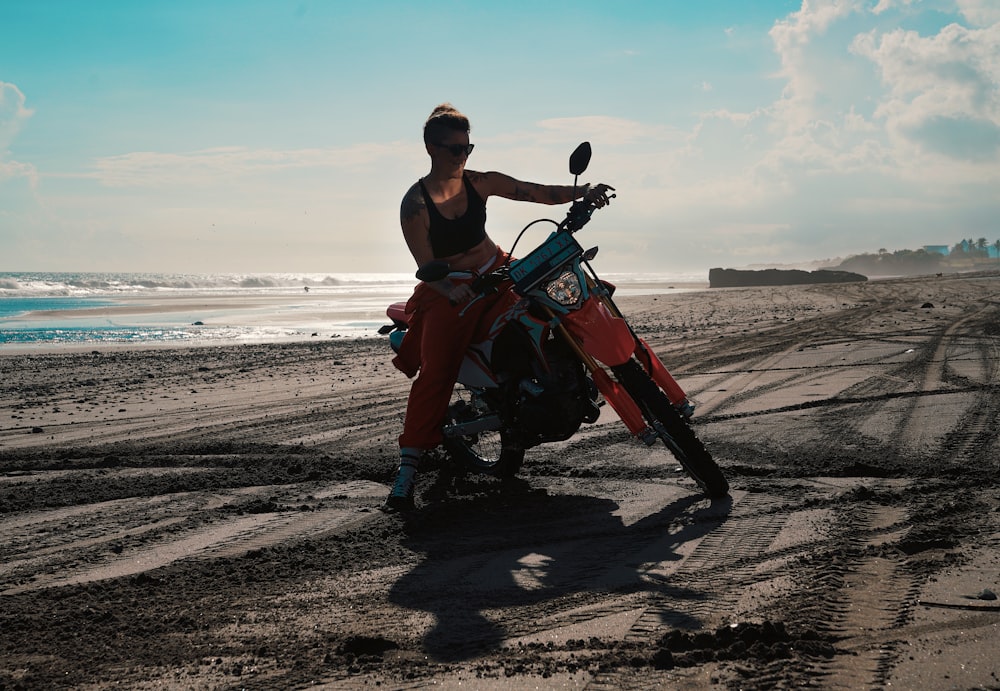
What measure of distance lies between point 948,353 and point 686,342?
4569 millimetres

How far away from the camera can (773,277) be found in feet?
166

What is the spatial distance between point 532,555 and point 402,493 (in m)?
1.25

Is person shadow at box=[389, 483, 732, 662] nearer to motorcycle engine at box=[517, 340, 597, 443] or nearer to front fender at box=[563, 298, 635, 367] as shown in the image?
motorcycle engine at box=[517, 340, 597, 443]

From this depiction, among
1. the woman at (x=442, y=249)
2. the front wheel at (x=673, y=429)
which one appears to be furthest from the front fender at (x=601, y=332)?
the woman at (x=442, y=249)

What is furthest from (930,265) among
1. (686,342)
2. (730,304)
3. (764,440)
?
(764,440)

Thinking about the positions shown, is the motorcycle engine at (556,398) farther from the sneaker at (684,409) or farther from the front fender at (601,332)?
the sneaker at (684,409)

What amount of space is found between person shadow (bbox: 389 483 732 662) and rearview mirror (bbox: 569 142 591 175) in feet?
5.85

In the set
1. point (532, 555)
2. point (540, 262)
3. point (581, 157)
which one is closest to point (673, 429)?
point (540, 262)

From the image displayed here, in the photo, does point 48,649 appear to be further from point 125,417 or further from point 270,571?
point 125,417

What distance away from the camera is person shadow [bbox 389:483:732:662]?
295 centimetres

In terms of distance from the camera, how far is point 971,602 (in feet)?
8.80

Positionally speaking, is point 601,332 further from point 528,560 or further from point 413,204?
point 528,560

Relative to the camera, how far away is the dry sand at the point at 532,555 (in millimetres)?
2529

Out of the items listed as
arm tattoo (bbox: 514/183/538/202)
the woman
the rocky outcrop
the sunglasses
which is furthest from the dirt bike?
the rocky outcrop
